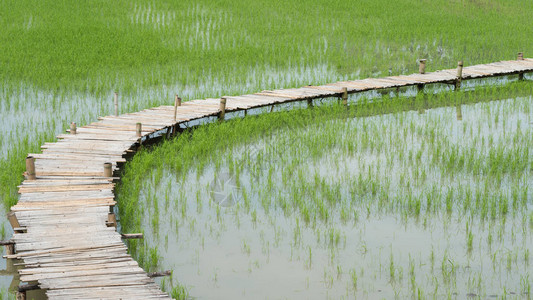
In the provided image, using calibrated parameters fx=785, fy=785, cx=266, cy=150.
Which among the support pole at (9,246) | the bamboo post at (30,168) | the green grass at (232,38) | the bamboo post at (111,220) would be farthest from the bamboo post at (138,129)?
A: the support pole at (9,246)

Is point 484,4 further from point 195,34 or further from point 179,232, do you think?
point 179,232

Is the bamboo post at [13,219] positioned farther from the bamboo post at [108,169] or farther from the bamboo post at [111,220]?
the bamboo post at [108,169]

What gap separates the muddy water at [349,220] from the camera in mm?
5891

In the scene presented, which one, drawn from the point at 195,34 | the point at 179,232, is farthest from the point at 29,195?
the point at 195,34

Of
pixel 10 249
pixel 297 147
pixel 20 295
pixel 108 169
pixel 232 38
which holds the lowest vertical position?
pixel 20 295

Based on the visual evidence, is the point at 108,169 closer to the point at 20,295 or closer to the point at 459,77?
the point at 20,295

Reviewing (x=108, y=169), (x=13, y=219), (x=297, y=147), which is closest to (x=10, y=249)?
(x=13, y=219)

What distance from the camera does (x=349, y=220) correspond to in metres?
7.11

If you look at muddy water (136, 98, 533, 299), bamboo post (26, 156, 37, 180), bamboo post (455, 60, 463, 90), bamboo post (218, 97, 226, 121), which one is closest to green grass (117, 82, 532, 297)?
muddy water (136, 98, 533, 299)

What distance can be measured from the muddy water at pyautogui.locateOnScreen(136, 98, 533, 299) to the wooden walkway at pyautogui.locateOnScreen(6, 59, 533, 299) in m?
0.55

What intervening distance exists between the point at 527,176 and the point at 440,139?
5.46ft

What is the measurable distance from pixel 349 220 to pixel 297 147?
8.10 ft

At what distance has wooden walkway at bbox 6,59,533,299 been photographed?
5.21m

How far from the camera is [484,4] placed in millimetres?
19625
